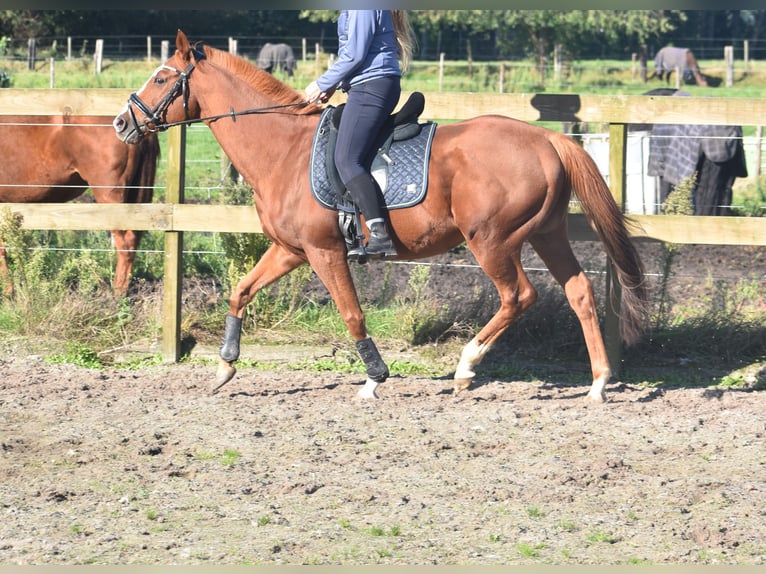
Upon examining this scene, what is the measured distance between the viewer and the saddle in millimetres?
6406

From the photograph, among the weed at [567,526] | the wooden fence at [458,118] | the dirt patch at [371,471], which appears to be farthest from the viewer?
the wooden fence at [458,118]

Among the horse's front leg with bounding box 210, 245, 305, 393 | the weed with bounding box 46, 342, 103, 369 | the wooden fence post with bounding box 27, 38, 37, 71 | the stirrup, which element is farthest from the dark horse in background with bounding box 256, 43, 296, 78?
the stirrup

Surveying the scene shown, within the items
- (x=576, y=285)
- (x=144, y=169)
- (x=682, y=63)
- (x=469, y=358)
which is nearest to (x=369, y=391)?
(x=469, y=358)

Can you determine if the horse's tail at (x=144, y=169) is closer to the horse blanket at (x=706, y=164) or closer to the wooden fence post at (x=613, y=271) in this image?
the wooden fence post at (x=613, y=271)

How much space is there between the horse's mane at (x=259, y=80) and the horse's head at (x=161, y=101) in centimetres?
14

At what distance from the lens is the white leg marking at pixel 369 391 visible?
6543mm

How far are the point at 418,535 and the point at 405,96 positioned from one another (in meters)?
4.11

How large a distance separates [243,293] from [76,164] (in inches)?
134

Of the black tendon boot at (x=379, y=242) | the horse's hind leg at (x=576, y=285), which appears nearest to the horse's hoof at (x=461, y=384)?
the horse's hind leg at (x=576, y=285)

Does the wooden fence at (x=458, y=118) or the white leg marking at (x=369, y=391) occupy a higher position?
the wooden fence at (x=458, y=118)

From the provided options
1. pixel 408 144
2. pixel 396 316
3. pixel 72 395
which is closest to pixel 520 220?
pixel 408 144

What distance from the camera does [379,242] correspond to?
20.9 feet

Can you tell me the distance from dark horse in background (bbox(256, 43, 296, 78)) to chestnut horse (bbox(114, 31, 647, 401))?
23.3 meters

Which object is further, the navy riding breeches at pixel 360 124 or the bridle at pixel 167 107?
the bridle at pixel 167 107
